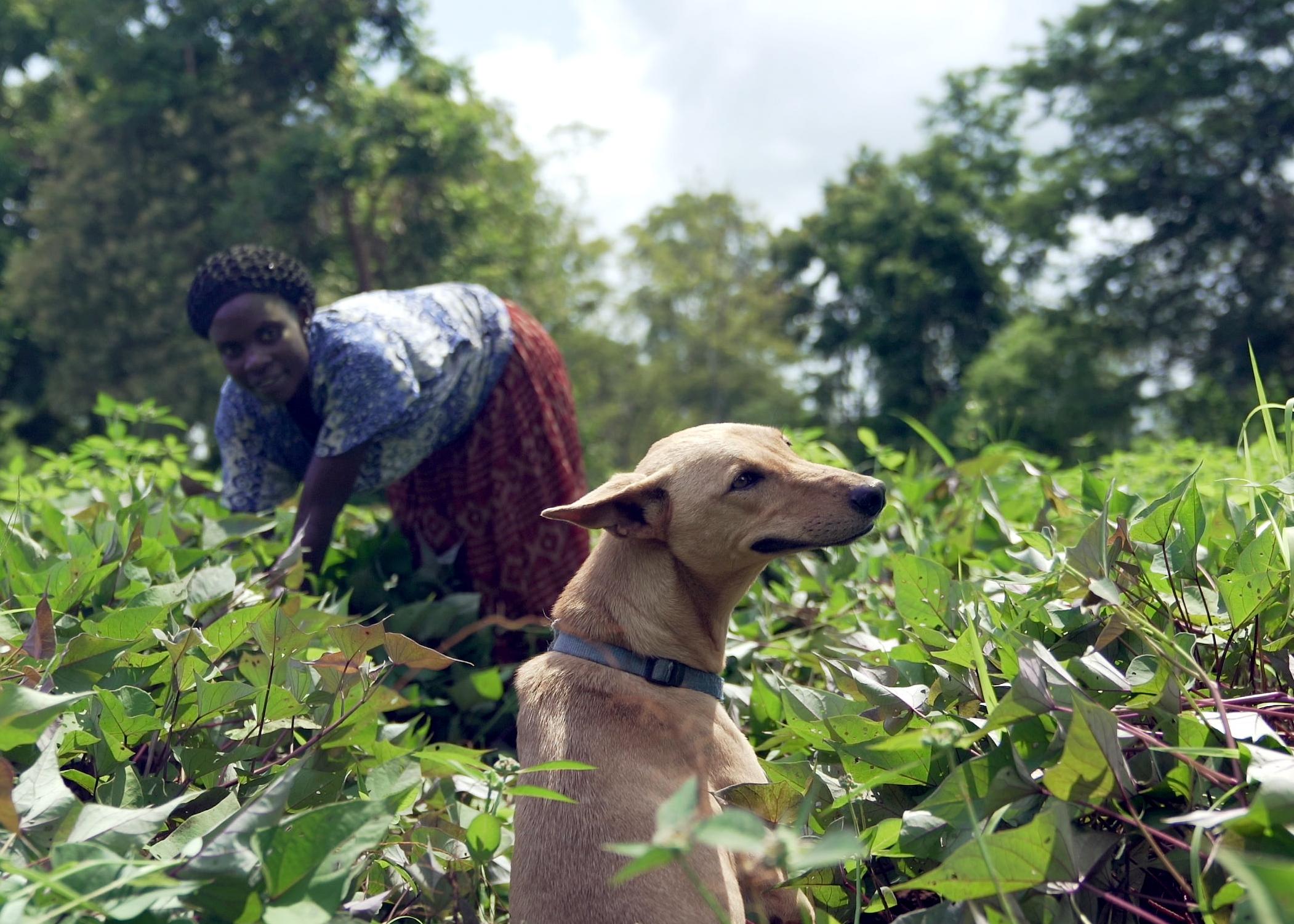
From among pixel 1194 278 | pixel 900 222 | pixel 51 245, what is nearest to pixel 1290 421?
pixel 51 245

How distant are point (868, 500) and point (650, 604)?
631 millimetres

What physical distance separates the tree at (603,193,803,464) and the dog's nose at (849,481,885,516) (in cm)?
3725

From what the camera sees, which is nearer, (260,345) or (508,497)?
(260,345)

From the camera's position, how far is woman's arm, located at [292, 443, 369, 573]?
3.60m

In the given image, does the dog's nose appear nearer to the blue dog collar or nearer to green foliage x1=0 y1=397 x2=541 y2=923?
the blue dog collar

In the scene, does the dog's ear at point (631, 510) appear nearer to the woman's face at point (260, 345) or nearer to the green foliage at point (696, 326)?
the woman's face at point (260, 345)

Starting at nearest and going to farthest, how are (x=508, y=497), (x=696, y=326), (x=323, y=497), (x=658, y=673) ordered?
(x=658, y=673), (x=323, y=497), (x=508, y=497), (x=696, y=326)

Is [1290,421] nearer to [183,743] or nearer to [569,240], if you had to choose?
[183,743]

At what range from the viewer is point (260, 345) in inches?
146

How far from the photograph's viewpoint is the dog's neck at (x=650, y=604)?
244 centimetres

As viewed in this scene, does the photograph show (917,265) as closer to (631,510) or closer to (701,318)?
(701,318)

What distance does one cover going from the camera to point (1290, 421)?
1998 mm

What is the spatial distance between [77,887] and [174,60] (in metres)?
23.5

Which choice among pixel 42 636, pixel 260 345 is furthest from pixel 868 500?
pixel 260 345
